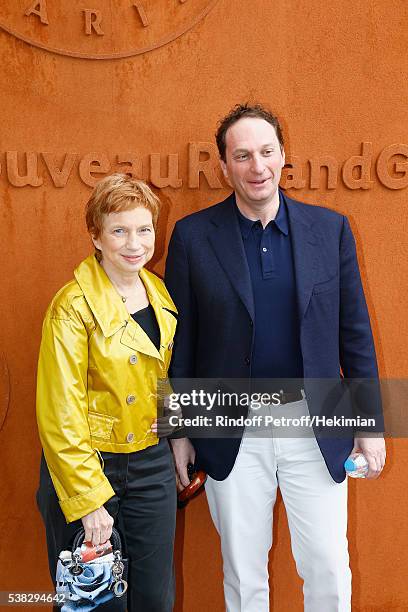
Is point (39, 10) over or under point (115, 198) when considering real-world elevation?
over

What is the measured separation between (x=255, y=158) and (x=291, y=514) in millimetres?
1294

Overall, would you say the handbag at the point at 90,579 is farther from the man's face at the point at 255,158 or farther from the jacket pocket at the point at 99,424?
the man's face at the point at 255,158

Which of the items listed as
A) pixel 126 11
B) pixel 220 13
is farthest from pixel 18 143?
pixel 220 13

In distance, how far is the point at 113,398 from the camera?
214 centimetres

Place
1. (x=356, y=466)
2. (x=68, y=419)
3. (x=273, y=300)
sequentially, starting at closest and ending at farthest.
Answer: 1. (x=68, y=419)
2. (x=273, y=300)
3. (x=356, y=466)

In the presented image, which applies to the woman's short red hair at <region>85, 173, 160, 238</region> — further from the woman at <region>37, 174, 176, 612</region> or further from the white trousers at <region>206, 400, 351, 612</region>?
the white trousers at <region>206, 400, 351, 612</region>

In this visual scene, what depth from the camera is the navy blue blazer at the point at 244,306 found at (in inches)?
93.2

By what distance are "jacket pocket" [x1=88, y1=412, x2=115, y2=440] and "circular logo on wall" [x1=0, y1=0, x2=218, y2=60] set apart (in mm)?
1435

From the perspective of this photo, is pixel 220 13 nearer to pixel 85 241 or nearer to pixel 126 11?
pixel 126 11

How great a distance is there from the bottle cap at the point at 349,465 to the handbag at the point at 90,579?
0.86 meters

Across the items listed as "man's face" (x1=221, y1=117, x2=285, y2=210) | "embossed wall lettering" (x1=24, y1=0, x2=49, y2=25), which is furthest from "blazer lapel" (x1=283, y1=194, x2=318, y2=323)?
"embossed wall lettering" (x1=24, y1=0, x2=49, y2=25)

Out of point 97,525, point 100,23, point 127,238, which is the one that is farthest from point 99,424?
point 100,23

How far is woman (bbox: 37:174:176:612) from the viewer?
2037 mm

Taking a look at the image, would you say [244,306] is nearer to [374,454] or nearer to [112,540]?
[374,454]
